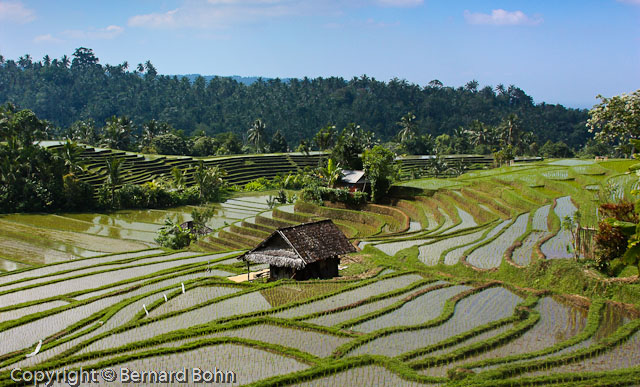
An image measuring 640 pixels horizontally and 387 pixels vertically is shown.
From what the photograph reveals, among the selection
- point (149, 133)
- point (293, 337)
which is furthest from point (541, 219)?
point (149, 133)

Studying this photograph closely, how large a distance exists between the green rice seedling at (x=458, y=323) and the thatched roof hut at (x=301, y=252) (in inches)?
167

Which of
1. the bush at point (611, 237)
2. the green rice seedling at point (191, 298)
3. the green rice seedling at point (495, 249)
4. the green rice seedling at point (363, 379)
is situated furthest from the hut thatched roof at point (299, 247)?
the bush at point (611, 237)

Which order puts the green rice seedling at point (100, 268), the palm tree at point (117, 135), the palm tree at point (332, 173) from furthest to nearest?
the palm tree at point (117, 135)
the palm tree at point (332, 173)
the green rice seedling at point (100, 268)

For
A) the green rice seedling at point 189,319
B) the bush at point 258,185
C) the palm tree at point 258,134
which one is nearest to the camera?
the green rice seedling at point 189,319

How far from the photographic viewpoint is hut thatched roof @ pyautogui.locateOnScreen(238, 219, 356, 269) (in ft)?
47.0

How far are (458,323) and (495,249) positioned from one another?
18.6ft

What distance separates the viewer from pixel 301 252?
14312 millimetres

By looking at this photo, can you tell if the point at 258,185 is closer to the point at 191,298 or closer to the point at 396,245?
the point at 396,245

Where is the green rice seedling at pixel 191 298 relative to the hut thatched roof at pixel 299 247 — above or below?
below

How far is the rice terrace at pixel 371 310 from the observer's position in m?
8.54

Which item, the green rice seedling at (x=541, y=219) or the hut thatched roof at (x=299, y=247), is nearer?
the hut thatched roof at (x=299, y=247)

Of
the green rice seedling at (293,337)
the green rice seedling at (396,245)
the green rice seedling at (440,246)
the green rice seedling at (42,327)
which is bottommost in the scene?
the green rice seedling at (42,327)

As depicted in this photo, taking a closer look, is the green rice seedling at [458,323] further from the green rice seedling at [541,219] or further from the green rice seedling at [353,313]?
the green rice seedling at [541,219]

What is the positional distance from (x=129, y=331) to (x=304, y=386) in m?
4.53
